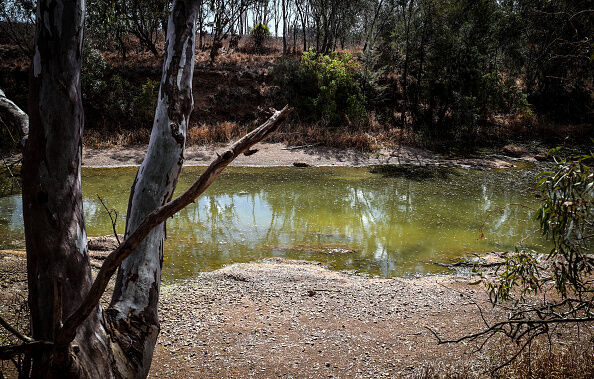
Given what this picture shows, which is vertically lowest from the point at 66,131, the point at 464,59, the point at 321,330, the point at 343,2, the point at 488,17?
the point at 321,330

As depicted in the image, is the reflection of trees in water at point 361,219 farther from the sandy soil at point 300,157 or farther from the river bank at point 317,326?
the sandy soil at point 300,157

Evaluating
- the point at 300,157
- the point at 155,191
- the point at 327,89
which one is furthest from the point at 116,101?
the point at 155,191

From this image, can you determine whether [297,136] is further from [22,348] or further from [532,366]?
[22,348]

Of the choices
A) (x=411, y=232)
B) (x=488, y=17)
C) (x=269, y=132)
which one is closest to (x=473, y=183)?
(x=411, y=232)

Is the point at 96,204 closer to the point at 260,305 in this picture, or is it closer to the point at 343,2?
the point at 260,305

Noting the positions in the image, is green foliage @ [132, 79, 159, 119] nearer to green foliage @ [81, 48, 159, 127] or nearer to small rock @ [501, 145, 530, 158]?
green foliage @ [81, 48, 159, 127]

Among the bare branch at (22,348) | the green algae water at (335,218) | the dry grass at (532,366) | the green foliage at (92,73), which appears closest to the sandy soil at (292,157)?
the green algae water at (335,218)

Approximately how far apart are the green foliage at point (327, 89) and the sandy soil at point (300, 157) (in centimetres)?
283

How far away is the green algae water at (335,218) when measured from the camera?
7.69 metres

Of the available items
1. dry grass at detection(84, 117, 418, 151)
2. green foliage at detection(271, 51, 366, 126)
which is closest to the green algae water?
dry grass at detection(84, 117, 418, 151)

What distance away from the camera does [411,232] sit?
9.32 metres

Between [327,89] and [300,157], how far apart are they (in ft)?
15.6

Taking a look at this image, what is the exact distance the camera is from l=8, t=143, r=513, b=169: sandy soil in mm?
16422

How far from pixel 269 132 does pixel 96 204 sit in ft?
32.5
